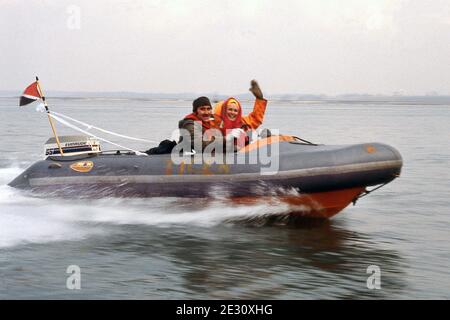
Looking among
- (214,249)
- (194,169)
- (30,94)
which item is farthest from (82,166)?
(214,249)

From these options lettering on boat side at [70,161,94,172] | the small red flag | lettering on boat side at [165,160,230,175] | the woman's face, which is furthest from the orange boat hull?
the small red flag

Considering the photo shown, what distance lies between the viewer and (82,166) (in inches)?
430

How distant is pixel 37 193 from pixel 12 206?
1.42ft

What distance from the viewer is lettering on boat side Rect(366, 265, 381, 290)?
745cm

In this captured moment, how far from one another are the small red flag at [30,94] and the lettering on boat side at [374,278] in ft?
20.1

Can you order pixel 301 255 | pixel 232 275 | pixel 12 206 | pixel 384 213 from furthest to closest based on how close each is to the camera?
pixel 384 213 < pixel 12 206 < pixel 301 255 < pixel 232 275

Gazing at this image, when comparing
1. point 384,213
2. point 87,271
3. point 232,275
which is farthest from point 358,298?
point 384,213

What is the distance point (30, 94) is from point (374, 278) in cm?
649

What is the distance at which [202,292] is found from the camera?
283 inches

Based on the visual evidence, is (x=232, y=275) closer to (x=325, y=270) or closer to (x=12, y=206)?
(x=325, y=270)

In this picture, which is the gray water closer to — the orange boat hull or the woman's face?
the orange boat hull

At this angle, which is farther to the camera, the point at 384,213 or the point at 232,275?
the point at 384,213

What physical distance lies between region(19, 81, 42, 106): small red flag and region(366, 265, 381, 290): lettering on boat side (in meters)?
6.14

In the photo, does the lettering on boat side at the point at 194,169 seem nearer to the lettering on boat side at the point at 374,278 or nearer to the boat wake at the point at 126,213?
the boat wake at the point at 126,213
